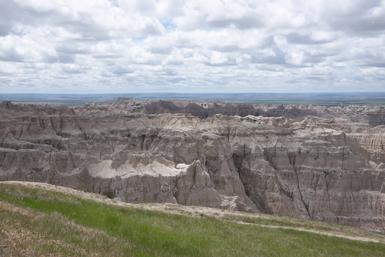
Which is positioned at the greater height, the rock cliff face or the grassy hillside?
the grassy hillside

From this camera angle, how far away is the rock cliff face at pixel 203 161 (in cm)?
4459

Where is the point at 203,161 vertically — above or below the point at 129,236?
below

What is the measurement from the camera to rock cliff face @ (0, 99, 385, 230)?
146 ft

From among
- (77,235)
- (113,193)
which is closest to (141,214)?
(77,235)

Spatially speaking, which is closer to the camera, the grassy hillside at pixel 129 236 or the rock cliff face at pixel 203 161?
the grassy hillside at pixel 129 236

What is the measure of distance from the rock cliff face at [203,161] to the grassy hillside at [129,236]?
78.7 ft

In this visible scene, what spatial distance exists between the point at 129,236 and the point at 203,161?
43.4 metres

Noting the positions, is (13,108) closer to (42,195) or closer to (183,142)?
(183,142)

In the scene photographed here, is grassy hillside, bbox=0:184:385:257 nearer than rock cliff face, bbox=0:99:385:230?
Yes

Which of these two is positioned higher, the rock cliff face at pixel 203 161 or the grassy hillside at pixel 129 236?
the grassy hillside at pixel 129 236

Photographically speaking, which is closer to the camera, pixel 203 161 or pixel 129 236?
pixel 129 236

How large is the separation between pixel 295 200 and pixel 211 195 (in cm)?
1616

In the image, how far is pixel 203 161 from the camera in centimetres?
5478

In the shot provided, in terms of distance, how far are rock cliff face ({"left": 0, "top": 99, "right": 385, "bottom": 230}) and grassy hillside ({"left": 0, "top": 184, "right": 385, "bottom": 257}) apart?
24.0 metres
